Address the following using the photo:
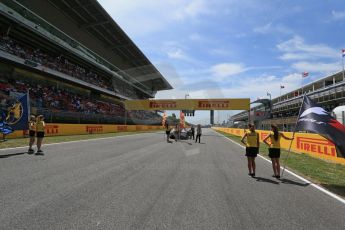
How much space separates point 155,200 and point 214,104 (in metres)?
44.6

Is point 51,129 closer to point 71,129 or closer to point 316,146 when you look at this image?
point 71,129

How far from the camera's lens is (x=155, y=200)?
5.82m

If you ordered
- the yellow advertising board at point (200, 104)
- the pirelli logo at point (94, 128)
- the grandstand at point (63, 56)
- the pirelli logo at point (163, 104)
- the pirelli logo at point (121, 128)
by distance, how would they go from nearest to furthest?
the grandstand at point (63, 56), the pirelli logo at point (94, 128), the pirelli logo at point (121, 128), the yellow advertising board at point (200, 104), the pirelli logo at point (163, 104)

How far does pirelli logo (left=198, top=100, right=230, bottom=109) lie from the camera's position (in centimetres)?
4934

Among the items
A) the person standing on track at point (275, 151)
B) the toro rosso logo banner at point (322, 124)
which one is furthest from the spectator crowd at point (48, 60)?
the toro rosso logo banner at point (322, 124)

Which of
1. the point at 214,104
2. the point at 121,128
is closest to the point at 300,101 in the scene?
the point at 214,104

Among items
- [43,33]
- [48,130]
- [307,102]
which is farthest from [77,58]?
[307,102]

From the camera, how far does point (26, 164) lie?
962 centimetres

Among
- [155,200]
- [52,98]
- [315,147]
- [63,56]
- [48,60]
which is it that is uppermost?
[63,56]

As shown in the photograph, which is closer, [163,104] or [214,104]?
[214,104]

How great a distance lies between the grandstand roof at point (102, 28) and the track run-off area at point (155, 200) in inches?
1259

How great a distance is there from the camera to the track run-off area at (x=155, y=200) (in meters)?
4.55

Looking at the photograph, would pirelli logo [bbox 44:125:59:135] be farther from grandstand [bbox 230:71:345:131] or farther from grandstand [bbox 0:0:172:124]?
grandstand [bbox 230:71:345:131]

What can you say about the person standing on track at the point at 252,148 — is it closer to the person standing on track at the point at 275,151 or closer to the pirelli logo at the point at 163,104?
the person standing on track at the point at 275,151
